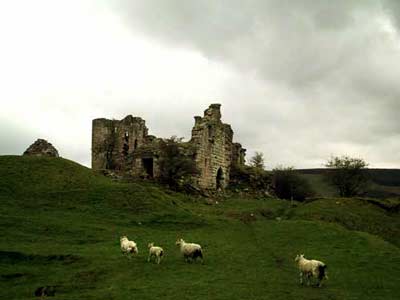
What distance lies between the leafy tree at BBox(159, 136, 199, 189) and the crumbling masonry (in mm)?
1996

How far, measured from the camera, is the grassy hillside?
22453 millimetres

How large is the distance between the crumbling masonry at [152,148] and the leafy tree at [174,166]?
6.55 feet

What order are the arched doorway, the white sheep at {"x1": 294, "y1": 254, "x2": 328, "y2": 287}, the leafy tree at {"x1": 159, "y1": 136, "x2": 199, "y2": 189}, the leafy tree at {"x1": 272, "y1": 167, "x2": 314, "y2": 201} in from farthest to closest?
the leafy tree at {"x1": 272, "y1": 167, "x2": 314, "y2": 201} < the arched doorway < the leafy tree at {"x1": 159, "y1": 136, "x2": 199, "y2": 189} < the white sheep at {"x1": 294, "y1": 254, "x2": 328, "y2": 287}

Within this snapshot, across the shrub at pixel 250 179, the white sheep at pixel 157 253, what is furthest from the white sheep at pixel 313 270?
the shrub at pixel 250 179

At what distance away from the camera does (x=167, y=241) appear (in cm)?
3378

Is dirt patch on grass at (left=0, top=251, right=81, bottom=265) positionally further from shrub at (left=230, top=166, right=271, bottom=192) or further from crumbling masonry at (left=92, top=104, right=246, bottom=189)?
shrub at (left=230, top=166, right=271, bottom=192)

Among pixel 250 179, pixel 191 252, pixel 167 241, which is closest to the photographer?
pixel 191 252

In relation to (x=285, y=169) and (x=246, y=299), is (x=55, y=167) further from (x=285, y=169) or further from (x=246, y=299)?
(x=285, y=169)

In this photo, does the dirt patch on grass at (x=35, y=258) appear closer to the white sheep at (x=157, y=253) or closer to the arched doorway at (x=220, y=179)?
the white sheep at (x=157, y=253)

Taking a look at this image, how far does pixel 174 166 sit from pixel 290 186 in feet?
95.2

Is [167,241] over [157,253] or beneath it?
over

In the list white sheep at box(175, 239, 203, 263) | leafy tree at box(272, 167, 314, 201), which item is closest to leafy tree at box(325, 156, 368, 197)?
leafy tree at box(272, 167, 314, 201)

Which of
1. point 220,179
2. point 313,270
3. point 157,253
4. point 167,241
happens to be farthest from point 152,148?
point 313,270

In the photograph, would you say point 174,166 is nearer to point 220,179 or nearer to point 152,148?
point 152,148
